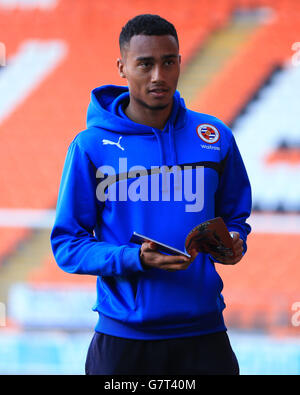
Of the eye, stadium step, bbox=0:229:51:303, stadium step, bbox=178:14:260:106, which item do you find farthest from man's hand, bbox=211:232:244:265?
stadium step, bbox=178:14:260:106

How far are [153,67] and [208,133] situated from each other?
187 mm

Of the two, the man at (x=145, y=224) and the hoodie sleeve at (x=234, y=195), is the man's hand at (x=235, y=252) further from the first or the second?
the hoodie sleeve at (x=234, y=195)

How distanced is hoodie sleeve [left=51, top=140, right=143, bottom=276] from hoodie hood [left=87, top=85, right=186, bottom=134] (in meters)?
0.08

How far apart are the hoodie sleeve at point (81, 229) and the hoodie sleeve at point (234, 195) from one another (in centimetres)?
27

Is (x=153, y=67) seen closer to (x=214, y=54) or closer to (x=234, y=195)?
(x=234, y=195)

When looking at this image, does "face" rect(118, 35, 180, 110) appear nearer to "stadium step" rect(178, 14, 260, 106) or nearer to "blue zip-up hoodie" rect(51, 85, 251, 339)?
"blue zip-up hoodie" rect(51, 85, 251, 339)

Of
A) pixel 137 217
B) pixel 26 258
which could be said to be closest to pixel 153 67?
pixel 137 217

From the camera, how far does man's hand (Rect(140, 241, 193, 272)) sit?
3.31 feet

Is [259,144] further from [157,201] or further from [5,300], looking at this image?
[157,201]

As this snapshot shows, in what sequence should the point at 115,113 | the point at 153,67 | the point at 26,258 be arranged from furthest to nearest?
the point at 26,258 → the point at 115,113 → the point at 153,67

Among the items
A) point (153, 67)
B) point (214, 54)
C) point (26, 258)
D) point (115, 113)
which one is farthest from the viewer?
point (214, 54)

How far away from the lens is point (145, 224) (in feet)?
3.66

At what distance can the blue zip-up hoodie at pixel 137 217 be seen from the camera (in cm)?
110

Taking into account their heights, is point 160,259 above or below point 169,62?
below
